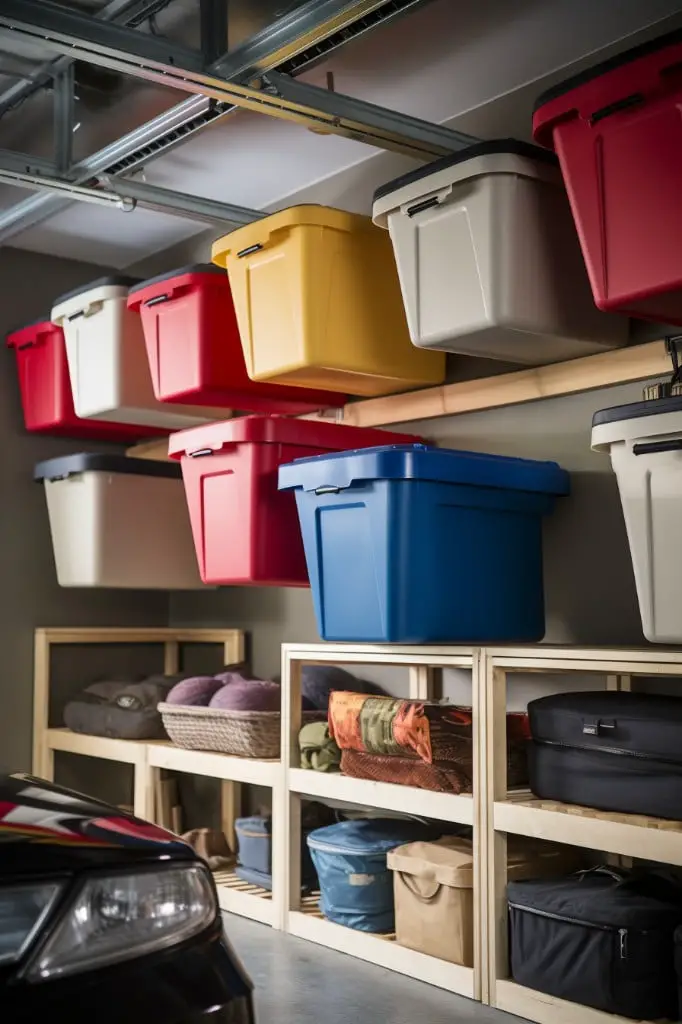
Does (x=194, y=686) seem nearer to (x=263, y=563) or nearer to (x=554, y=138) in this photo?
(x=263, y=563)

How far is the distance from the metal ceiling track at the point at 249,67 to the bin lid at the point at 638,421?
3.38 ft

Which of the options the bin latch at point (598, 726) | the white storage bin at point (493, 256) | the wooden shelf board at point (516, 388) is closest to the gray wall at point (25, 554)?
the wooden shelf board at point (516, 388)

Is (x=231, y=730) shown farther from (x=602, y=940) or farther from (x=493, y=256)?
(x=493, y=256)

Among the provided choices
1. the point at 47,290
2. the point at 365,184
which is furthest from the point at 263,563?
the point at 47,290

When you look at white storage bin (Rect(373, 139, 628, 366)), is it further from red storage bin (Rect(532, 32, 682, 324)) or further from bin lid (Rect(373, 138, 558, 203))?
red storage bin (Rect(532, 32, 682, 324))

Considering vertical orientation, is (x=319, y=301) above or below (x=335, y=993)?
above

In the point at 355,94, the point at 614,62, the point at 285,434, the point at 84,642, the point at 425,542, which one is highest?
the point at 355,94

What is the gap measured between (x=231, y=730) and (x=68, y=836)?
7.53 ft

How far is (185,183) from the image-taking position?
4379 mm

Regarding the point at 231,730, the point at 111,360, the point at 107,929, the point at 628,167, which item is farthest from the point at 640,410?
the point at 111,360

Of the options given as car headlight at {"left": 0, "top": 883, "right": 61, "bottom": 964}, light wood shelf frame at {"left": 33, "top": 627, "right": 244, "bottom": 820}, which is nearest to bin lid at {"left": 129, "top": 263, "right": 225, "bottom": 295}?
light wood shelf frame at {"left": 33, "top": 627, "right": 244, "bottom": 820}

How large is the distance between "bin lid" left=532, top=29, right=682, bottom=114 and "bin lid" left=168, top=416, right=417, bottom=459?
131 cm

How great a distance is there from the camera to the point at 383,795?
3.18 metres

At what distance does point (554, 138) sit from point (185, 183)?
199 cm
